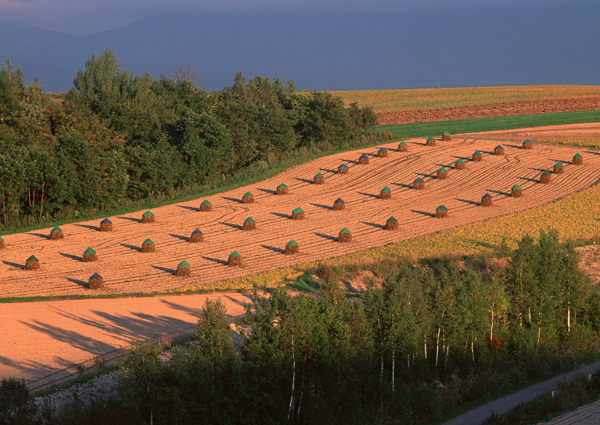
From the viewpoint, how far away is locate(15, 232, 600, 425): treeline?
1656 cm

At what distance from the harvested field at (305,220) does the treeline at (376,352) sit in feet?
33.3

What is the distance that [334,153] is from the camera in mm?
57062

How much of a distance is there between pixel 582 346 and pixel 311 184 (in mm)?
27568

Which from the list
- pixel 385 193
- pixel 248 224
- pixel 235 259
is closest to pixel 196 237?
pixel 248 224

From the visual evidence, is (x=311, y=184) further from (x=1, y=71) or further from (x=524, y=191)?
(x=1, y=71)

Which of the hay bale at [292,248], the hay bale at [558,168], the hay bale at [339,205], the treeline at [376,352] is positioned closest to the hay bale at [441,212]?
the hay bale at [339,205]

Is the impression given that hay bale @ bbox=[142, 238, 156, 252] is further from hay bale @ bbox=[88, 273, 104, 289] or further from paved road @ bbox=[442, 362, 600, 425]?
paved road @ bbox=[442, 362, 600, 425]

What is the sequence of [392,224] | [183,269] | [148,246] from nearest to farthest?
[183,269] → [148,246] → [392,224]

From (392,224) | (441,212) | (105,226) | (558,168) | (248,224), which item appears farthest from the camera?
(558,168)

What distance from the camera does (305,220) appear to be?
40188 millimetres

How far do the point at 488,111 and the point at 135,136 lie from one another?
4402 centimetres

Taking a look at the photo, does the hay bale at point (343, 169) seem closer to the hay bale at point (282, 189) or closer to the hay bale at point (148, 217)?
the hay bale at point (282, 189)

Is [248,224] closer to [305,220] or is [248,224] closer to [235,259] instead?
[305,220]

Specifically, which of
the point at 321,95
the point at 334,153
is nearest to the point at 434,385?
the point at 334,153
